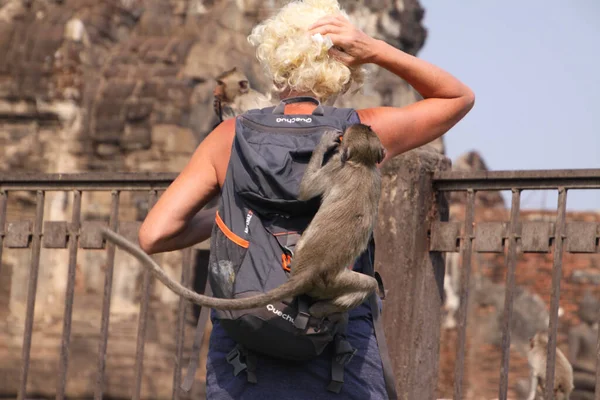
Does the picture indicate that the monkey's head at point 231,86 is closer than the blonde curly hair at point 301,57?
No

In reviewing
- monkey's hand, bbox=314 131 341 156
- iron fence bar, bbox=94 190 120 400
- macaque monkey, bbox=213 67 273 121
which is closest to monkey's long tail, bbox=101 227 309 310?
monkey's hand, bbox=314 131 341 156

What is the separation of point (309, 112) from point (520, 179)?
1.32 meters

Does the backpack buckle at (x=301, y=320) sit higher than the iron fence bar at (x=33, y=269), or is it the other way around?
the backpack buckle at (x=301, y=320)

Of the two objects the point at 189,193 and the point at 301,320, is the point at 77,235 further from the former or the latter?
the point at 301,320

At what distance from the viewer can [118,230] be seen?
411cm

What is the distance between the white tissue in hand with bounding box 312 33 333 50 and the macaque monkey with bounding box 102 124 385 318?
0.82 feet

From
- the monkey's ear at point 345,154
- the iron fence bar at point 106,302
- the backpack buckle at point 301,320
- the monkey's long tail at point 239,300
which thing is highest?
the monkey's ear at point 345,154

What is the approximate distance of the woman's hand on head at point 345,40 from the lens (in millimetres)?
2451

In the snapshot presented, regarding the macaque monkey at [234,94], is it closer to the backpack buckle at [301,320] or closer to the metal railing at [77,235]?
the metal railing at [77,235]

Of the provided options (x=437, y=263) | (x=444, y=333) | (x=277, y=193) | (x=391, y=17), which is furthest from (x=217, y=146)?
Answer: (x=444, y=333)

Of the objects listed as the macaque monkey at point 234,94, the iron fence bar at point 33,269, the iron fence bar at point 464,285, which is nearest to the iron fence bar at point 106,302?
the iron fence bar at point 33,269

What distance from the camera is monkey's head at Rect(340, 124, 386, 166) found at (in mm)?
2285

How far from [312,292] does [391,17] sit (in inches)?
424

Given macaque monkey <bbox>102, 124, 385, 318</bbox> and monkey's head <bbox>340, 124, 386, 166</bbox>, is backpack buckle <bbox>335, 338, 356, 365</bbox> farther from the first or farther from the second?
monkey's head <bbox>340, 124, 386, 166</bbox>
